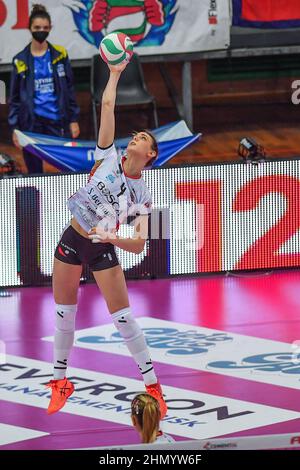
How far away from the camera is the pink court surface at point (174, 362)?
8047 mm

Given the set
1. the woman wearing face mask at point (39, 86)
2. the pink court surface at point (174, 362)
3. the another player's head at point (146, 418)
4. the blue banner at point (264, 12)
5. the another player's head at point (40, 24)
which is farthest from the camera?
the blue banner at point (264, 12)

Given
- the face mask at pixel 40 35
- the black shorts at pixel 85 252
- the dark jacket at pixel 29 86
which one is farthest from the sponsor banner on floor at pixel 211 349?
the face mask at pixel 40 35

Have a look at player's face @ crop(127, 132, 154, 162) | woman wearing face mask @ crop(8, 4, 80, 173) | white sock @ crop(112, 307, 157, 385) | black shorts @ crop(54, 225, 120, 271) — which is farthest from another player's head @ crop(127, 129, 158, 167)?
woman wearing face mask @ crop(8, 4, 80, 173)

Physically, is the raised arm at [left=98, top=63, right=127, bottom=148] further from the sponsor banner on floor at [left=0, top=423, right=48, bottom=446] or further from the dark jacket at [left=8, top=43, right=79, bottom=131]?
the dark jacket at [left=8, top=43, right=79, bottom=131]

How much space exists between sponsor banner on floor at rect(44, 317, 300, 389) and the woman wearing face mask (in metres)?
3.24

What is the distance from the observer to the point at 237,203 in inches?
468

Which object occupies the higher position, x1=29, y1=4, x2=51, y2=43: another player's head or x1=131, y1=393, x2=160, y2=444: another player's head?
x1=29, y1=4, x2=51, y2=43: another player's head

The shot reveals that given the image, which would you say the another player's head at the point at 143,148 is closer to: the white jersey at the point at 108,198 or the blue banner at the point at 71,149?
the white jersey at the point at 108,198

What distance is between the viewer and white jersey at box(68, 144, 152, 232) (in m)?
8.23

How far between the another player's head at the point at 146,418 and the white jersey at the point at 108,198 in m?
2.19

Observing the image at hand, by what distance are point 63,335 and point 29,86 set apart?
5.17 metres

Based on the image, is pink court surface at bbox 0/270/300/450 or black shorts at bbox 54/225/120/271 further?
black shorts at bbox 54/225/120/271

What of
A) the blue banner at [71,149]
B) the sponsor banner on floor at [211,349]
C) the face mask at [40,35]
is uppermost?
the face mask at [40,35]
